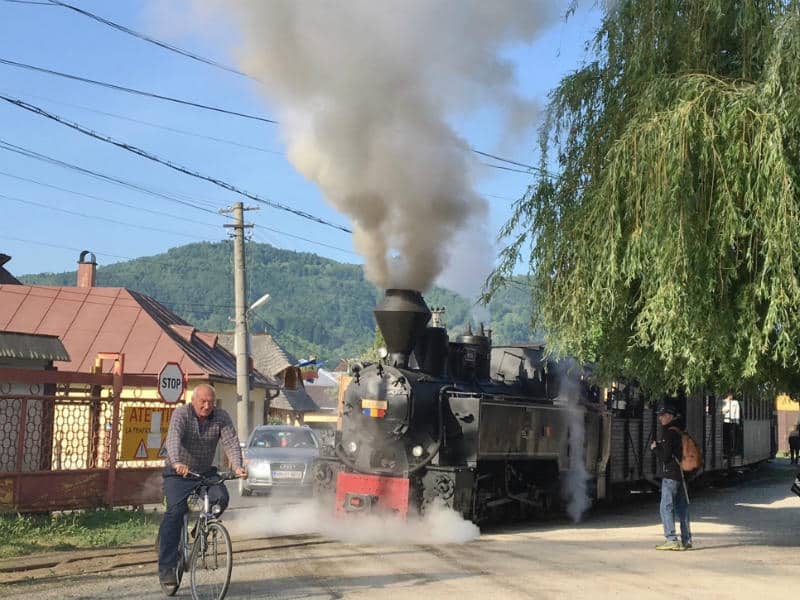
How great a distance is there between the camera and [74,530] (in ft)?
42.3

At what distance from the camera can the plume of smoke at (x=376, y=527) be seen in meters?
12.9

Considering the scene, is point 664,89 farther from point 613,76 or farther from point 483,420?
point 483,420

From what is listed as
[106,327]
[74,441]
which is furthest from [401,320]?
[106,327]

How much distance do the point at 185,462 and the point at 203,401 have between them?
53 centimetres

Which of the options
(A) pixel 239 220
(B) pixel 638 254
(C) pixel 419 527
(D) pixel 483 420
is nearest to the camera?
(B) pixel 638 254

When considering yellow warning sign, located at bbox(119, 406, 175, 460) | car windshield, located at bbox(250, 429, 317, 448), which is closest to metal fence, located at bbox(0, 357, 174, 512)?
yellow warning sign, located at bbox(119, 406, 175, 460)

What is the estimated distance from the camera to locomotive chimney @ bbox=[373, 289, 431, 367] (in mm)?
13758

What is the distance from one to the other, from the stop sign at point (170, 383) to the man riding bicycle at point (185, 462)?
23.4 ft

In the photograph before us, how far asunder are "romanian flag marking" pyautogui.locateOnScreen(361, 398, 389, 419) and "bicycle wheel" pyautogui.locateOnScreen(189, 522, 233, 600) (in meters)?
5.92

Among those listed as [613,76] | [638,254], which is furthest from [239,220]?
[638,254]

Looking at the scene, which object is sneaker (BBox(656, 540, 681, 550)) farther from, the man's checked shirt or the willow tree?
the man's checked shirt

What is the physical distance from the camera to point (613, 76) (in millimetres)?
13438

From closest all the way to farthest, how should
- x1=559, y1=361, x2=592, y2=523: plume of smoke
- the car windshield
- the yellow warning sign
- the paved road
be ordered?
1. the paved road
2. the yellow warning sign
3. x1=559, y1=361, x2=592, y2=523: plume of smoke
4. the car windshield

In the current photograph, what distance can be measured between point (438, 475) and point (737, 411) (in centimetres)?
1603
